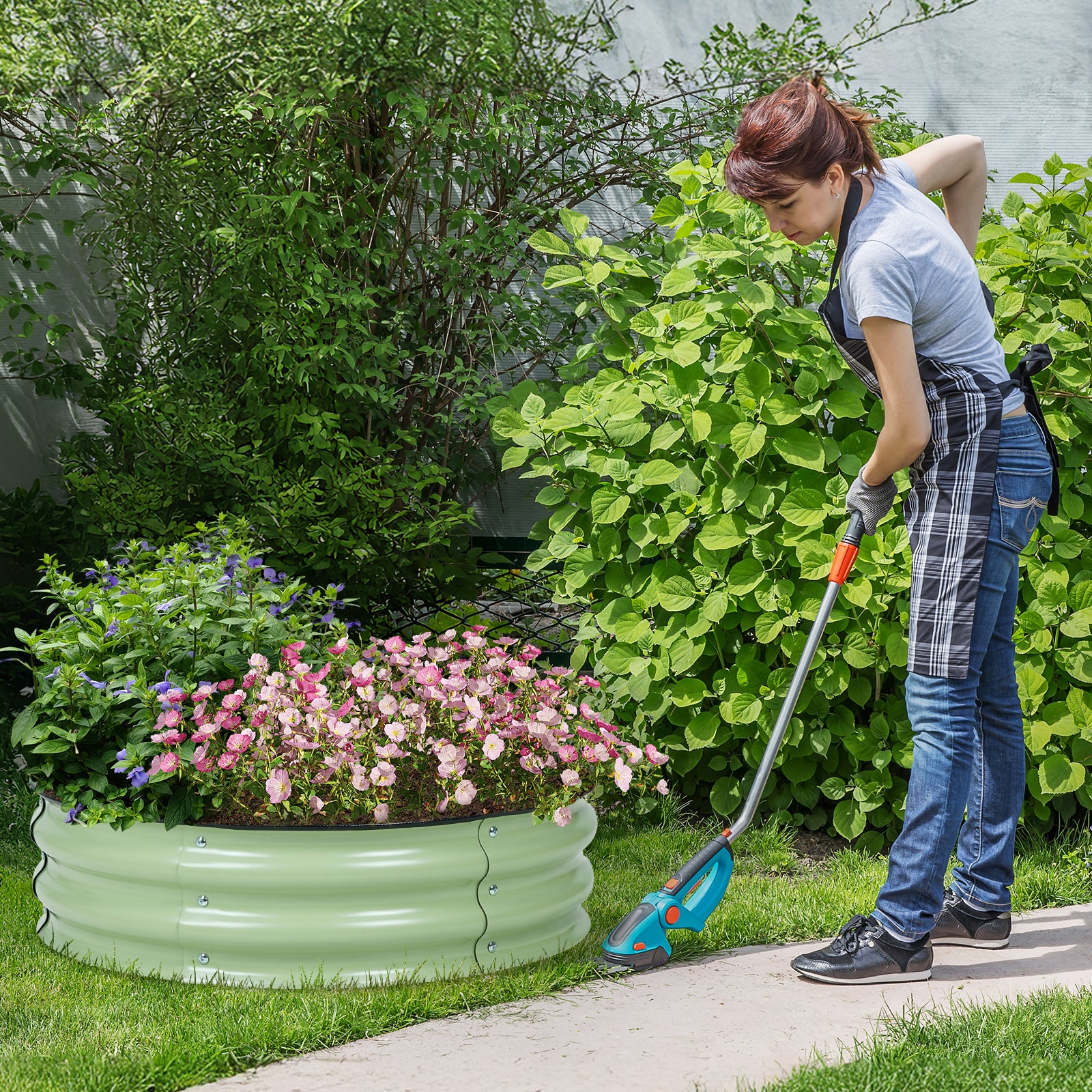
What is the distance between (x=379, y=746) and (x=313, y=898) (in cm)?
34

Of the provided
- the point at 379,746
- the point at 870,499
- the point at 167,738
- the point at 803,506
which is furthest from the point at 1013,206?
the point at 167,738

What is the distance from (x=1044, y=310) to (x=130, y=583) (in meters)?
2.58

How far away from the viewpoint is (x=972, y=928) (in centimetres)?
277

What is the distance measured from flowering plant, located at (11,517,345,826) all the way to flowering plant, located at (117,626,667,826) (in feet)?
0.27

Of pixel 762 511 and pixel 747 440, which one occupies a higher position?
pixel 747 440

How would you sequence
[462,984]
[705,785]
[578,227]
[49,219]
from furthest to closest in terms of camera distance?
1. [49,219]
2. [705,785]
3. [578,227]
4. [462,984]

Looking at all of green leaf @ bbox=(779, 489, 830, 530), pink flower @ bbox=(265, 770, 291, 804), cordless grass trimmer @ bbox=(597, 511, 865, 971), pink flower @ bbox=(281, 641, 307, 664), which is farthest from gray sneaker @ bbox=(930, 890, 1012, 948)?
pink flower @ bbox=(281, 641, 307, 664)

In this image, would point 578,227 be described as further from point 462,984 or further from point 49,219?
point 49,219

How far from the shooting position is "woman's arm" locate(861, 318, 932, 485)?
7.74 ft

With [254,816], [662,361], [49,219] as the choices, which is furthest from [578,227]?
[49,219]

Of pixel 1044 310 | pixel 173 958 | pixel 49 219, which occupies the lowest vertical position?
pixel 173 958

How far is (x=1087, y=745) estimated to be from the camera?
3342mm

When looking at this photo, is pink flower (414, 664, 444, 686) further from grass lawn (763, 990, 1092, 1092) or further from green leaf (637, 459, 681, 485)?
grass lawn (763, 990, 1092, 1092)

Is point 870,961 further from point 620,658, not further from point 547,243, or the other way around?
point 547,243
